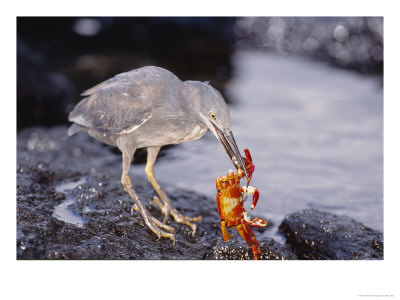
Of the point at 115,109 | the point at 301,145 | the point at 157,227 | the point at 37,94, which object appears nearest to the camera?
the point at 157,227

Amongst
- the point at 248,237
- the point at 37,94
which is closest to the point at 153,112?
the point at 248,237

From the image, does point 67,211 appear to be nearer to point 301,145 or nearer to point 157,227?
point 157,227

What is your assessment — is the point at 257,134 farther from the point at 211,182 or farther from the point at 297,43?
the point at 297,43

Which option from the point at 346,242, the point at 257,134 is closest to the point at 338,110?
the point at 257,134

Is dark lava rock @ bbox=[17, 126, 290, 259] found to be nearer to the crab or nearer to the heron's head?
the crab

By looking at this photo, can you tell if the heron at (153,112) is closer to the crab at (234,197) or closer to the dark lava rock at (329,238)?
the crab at (234,197)

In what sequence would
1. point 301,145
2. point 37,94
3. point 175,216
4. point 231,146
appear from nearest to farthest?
point 231,146 < point 175,216 < point 301,145 < point 37,94

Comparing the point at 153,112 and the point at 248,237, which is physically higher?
the point at 153,112
